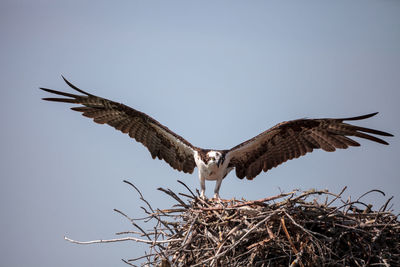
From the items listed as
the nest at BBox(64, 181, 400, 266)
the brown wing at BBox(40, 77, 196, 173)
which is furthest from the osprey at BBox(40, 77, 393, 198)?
the nest at BBox(64, 181, 400, 266)

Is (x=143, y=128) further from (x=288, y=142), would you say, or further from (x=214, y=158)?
(x=288, y=142)

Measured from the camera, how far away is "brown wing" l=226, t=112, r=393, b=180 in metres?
7.68

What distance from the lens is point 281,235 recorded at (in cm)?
580

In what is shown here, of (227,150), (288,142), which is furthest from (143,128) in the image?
(288,142)

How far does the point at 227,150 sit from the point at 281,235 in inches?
97.0

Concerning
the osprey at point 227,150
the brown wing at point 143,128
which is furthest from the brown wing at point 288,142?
the brown wing at point 143,128

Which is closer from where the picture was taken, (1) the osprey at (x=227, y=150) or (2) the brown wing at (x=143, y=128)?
(1) the osprey at (x=227, y=150)

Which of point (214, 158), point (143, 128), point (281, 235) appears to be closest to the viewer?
point (281, 235)

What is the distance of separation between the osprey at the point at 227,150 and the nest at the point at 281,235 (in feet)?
5.39

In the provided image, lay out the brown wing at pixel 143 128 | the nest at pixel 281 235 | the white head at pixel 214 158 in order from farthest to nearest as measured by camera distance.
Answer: the brown wing at pixel 143 128 < the white head at pixel 214 158 < the nest at pixel 281 235

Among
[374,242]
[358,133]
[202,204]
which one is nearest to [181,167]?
[202,204]

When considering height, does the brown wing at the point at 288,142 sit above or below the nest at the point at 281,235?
above

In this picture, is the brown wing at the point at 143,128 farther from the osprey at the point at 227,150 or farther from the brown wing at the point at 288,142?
the brown wing at the point at 288,142

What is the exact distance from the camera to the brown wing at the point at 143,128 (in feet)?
26.9
